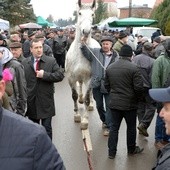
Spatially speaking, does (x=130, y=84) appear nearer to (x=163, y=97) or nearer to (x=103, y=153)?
(x=103, y=153)

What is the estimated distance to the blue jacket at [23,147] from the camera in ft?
6.60

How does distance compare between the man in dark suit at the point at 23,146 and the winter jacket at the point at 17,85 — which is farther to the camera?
the winter jacket at the point at 17,85

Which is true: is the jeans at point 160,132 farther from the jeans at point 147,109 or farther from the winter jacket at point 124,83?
the winter jacket at point 124,83

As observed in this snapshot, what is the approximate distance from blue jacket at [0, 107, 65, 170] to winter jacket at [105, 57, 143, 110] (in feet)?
12.2

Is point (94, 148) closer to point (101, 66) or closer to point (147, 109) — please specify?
point (147, 109)

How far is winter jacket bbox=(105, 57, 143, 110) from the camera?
5.79m

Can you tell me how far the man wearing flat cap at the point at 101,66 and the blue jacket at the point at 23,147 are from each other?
16.3 feet

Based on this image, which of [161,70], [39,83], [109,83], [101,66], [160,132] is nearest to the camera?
[39,83]

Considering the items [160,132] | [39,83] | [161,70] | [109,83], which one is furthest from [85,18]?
[160,132]

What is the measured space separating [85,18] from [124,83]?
7.74 feet

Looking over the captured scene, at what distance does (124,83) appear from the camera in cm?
584

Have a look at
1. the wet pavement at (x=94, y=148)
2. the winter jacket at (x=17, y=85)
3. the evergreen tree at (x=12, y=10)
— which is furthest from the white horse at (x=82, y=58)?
the evergreen tree at (x=12, y=10)

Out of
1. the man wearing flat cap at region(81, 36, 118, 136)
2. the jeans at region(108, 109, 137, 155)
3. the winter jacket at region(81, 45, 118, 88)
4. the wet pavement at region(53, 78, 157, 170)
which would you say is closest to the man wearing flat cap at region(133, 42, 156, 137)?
the wet pavement at region(53, 78, 157, 170)

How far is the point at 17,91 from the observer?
494 centimetres
